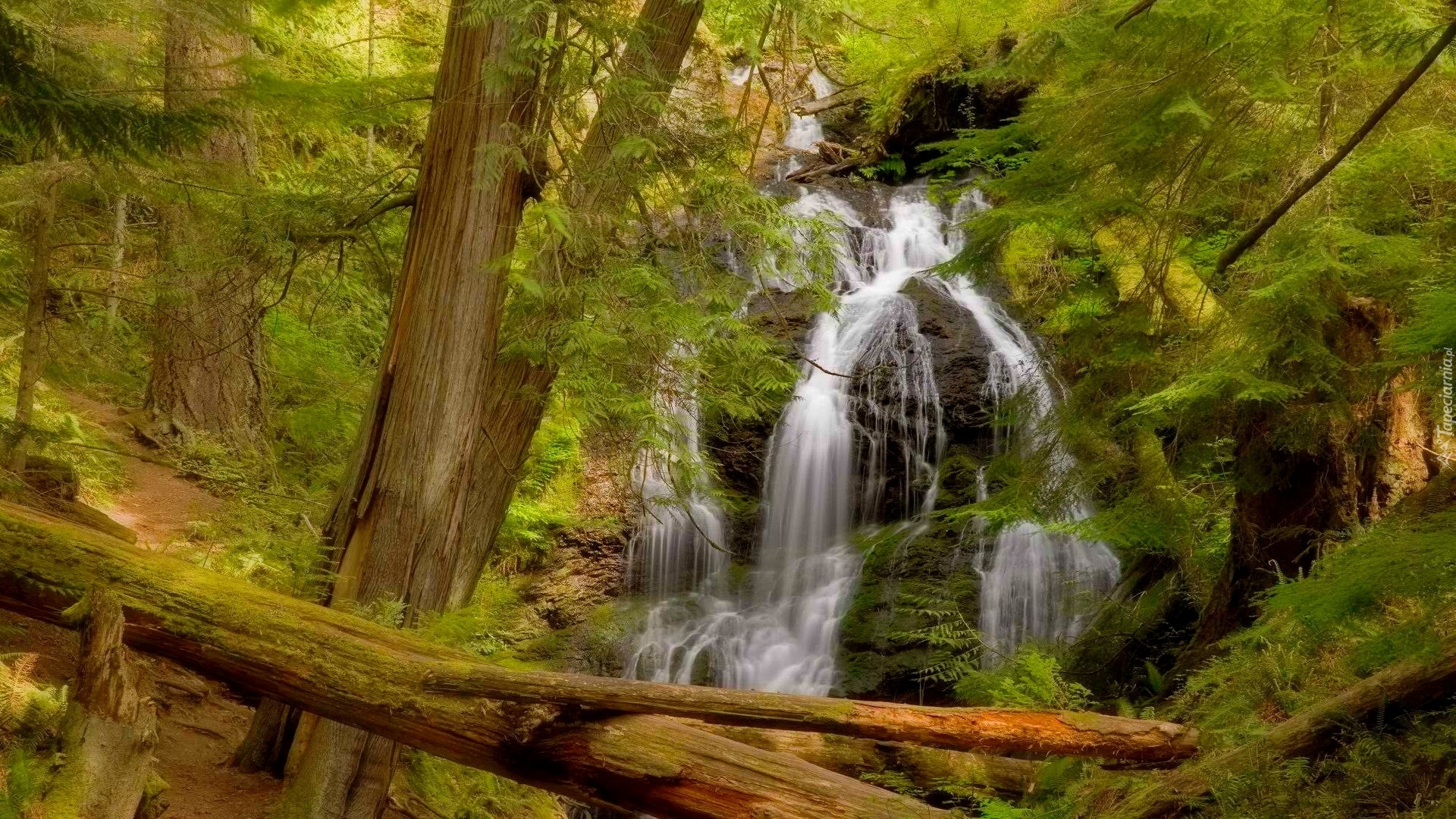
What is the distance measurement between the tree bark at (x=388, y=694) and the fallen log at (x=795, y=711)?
3.3 inches

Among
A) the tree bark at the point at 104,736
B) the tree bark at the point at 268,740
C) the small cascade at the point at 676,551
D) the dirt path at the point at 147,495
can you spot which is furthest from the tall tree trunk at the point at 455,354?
the small cascade at the point at 676,551

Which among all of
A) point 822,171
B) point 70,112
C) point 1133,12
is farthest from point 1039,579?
point 822,171

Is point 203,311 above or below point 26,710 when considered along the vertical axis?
above

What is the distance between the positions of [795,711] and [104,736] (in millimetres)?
2557

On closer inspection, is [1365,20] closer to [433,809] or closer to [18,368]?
[433,809]

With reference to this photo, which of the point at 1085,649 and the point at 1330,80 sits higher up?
the point at 1330,80

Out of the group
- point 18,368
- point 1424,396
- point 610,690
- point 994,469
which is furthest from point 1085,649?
point 18,368

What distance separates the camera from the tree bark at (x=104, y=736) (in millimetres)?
3484

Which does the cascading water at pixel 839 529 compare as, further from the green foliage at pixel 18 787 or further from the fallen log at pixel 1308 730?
the green foliage at pixel 18 787

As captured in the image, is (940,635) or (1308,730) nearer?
(1308,730)

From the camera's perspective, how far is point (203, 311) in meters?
7.93

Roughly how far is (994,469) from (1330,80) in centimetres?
448

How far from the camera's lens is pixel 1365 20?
14.8ft

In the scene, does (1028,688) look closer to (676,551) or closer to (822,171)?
(676,551)
